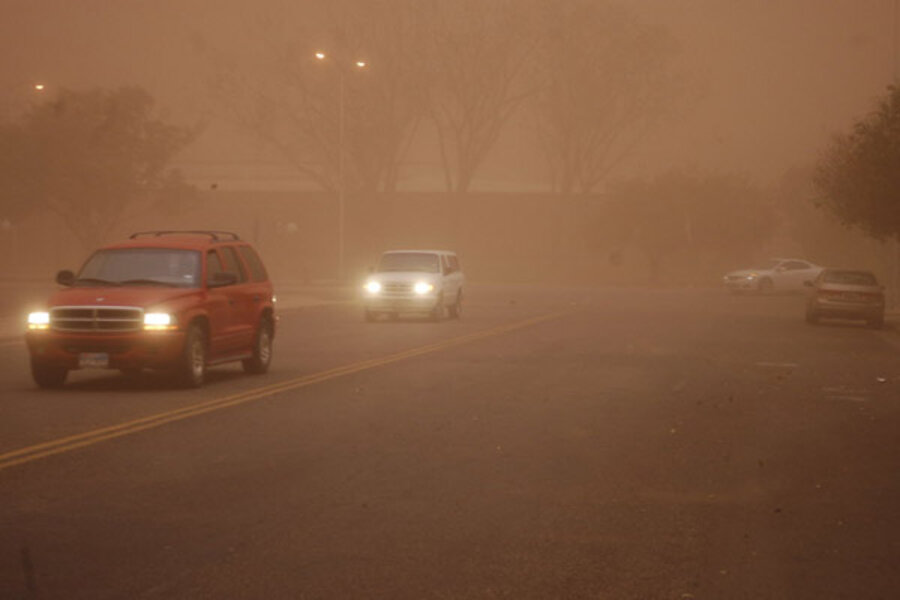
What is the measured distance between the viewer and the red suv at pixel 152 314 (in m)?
16.6

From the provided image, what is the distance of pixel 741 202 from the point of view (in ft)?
A: 251

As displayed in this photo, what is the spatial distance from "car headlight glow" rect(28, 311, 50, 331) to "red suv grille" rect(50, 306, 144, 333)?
0.09 meters

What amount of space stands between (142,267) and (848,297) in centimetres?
2312

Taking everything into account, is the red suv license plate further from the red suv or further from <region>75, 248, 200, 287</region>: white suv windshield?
<region>75, 248, 200, 287</region>: white suv windshield

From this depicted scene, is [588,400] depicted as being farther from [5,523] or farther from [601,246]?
[601,246]

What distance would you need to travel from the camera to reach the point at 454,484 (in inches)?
400

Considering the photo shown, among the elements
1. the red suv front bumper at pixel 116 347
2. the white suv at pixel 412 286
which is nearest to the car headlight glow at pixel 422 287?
the white suv at pixel 412 286

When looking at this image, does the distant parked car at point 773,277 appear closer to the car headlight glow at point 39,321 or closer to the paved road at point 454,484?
the paved road at point 454,484

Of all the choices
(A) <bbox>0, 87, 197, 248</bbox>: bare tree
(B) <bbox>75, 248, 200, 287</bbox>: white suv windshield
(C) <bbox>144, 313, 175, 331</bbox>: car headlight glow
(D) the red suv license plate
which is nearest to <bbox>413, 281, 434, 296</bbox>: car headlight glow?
(B) <bbox>75, 248, 200, 287</bbox>: white suv windshield

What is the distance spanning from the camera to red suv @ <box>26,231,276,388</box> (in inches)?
653

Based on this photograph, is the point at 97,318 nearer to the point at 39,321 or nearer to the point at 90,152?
the point at 39,321

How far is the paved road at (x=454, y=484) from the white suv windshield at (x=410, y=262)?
47.0ft

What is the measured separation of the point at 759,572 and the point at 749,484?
9.93ft

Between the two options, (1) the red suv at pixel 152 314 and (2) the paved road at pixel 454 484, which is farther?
(1) the red suv at pixel 152 314
